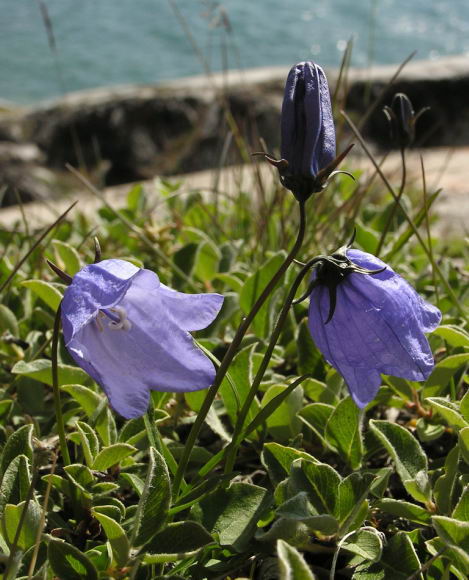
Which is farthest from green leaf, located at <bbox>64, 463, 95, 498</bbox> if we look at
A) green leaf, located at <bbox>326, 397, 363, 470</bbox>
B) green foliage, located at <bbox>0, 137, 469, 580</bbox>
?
green leaf, located at <bbox>326, 397, 363, 470</bbox>

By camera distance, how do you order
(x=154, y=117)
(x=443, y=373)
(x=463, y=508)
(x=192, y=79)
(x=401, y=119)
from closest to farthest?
(x=463, y=508) → (x=443, y=373) → (x=401, y=119) → (x=154, y=117) → (x=192, y=79)

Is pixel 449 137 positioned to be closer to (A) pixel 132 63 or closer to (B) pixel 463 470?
(B) pixel 463 470

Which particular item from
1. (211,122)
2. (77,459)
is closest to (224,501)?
(77,459)

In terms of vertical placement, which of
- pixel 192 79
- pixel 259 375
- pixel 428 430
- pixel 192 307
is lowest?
pixel 192 79

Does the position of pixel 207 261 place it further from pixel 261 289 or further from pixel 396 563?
pixel 396 563

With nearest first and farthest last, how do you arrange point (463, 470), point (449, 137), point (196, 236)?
point (463, 470)
point (196, 236)
point (449, 137)

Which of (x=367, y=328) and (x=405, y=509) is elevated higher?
(x=367, y=328)

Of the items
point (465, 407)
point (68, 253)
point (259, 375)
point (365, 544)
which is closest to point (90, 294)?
point (259, 375)

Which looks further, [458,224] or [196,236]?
[458,224]
